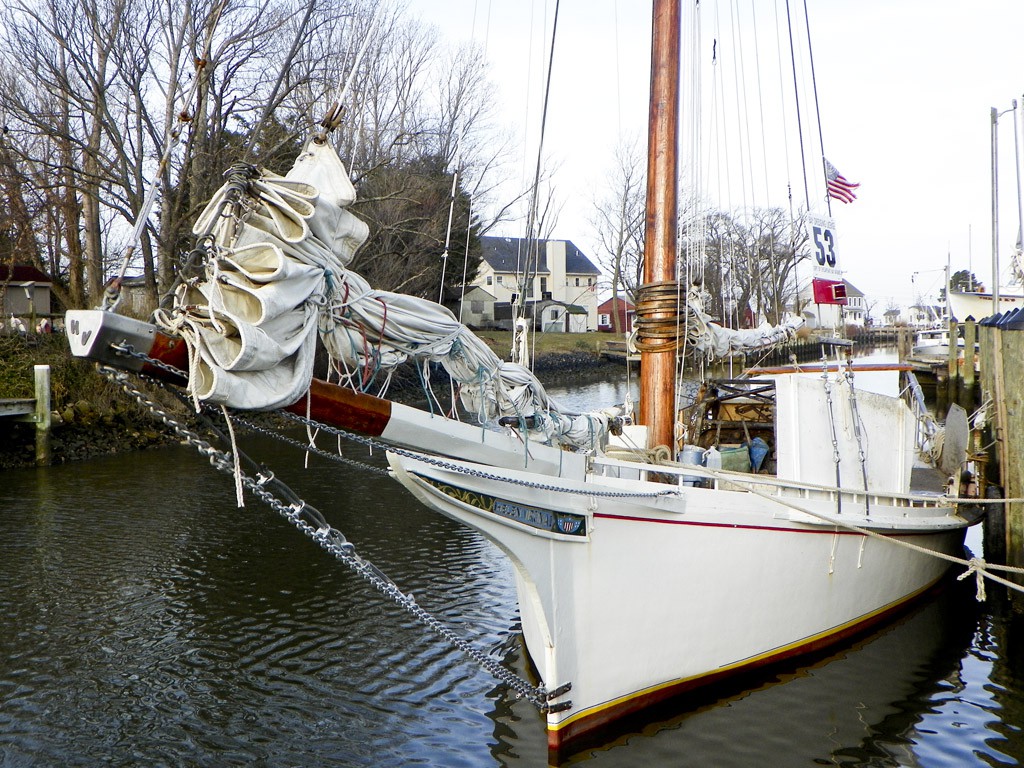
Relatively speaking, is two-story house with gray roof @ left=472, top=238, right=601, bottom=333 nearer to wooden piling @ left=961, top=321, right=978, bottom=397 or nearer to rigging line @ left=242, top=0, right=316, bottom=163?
wooden piling @ left=961, top=321, right=978, bottom=397

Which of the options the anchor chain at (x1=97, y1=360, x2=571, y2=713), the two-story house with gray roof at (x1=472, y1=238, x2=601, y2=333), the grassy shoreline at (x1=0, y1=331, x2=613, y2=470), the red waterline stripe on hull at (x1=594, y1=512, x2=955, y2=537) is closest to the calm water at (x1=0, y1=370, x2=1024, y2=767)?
the anchor chain at (x1=97, y1=360, x2=571, y2=713)

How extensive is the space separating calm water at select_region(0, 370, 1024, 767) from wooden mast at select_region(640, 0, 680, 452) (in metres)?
2.76

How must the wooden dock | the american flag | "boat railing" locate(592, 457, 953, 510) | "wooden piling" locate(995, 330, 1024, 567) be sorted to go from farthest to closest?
the wooden dock
the american flag
"wooden piling" locate(995, 330, 1024, 567)
"boat railing" locate(592, 457, 953, 510)

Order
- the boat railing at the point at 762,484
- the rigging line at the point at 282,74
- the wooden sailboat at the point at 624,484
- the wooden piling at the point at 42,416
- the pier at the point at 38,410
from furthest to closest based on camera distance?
the rigging line at the point at 282,74
the wooden piling at the point at 42,416
the pier at the point at 38,410
the boat railing at the point at 762,484
the wooden sailboat at the point at 624,484

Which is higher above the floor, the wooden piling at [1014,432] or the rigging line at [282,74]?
the rigging line at [282,74]

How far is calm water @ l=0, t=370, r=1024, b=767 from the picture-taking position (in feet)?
22.5

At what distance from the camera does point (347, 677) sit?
26.6 ft

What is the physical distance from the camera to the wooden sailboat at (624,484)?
495 cm

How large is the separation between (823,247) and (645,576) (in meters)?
4.24

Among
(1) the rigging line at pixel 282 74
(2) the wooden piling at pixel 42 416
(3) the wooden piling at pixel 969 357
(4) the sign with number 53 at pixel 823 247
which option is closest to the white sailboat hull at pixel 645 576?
(4) the sign with number 53 at pixel 823 247

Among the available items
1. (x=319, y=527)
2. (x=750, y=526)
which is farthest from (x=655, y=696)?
(x=319, y=527)

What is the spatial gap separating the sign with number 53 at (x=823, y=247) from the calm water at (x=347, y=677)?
12.9ft

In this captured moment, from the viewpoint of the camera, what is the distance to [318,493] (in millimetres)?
16609

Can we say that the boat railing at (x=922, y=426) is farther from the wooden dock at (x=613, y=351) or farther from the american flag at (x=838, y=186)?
the wooden dock at (x=613, y=351)
